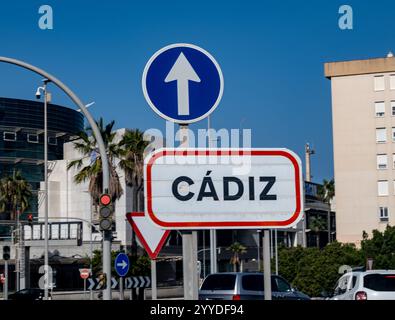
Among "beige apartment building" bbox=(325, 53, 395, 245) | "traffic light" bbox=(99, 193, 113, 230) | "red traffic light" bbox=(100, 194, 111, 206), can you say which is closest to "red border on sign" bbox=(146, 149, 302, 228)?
"traffic light" bbox=(99, 193, 113, 230)

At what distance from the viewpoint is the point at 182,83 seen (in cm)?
627

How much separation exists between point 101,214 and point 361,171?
7375cm

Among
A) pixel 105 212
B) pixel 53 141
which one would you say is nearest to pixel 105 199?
pixel 105 212

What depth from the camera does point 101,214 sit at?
62.8 ft

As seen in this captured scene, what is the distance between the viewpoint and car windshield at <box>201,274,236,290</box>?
73.5ft

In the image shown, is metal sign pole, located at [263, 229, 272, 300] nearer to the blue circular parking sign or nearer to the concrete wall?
the blue circular parking sign

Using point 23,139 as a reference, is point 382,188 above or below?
below

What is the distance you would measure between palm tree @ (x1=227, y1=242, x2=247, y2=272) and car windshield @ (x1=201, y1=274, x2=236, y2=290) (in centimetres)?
6293

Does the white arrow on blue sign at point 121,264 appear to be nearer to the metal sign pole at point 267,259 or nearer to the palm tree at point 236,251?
the metal sign pole at point 267,259

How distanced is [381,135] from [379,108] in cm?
284

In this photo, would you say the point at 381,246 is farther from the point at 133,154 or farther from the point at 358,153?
the point at 133,154

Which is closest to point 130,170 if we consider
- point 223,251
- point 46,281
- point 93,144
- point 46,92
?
point 93,144

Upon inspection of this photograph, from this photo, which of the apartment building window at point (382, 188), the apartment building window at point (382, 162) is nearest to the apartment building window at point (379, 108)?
the apartment building window at point (382, 162)
